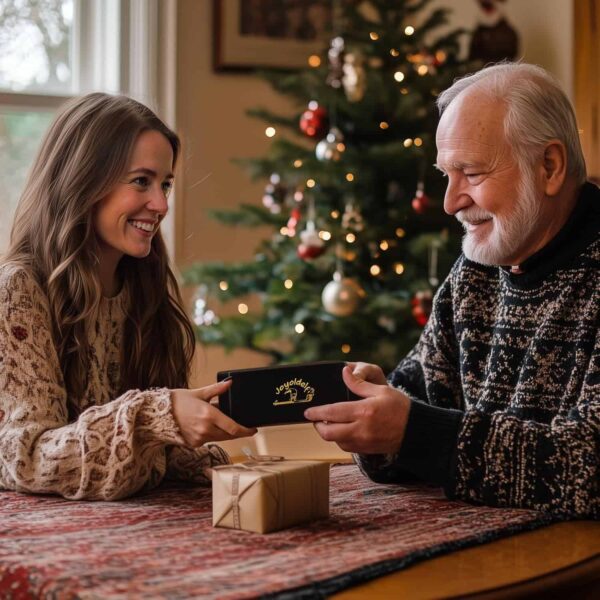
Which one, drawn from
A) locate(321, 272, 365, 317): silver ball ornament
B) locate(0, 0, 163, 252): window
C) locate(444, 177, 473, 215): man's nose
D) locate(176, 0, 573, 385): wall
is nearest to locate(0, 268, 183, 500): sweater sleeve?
locate(444, 177, 473, 215): man's nose

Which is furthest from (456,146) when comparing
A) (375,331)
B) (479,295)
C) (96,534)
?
(375,331)

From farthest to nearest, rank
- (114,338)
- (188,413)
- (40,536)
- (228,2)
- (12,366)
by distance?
(228,2) → (114,338) → (12,366) → (188,413) → (40,536)

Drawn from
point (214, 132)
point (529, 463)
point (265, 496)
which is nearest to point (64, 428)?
point (265, 496)

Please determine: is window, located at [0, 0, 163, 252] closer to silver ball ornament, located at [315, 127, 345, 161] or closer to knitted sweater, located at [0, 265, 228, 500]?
silver ball ornament, located at [315, 127, 345, 161]

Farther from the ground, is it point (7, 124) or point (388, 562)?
point (7, 124)

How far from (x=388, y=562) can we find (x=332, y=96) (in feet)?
9.38

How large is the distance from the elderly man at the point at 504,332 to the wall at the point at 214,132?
7.87ft

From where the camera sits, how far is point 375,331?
12.6ft

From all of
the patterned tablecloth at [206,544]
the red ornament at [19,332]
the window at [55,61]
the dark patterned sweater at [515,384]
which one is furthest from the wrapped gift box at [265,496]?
the window at [55,61]

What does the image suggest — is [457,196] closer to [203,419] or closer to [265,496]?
[203,419]

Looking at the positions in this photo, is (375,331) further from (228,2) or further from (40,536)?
(40,536)

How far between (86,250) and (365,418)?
0.71 metres

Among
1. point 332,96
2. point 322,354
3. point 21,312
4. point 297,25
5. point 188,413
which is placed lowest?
point 322,354

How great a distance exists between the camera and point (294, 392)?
5.10ft
